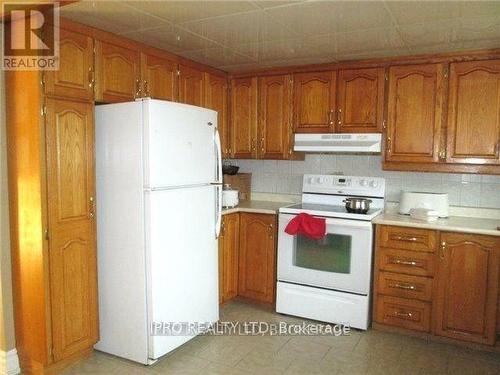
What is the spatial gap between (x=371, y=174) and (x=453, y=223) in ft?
2.83

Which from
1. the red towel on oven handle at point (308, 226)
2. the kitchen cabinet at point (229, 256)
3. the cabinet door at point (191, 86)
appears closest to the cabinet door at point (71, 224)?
the cabinet door at point (191, 86)

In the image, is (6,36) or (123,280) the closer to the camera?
(6,36)

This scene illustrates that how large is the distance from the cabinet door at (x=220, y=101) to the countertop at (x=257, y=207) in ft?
1.76

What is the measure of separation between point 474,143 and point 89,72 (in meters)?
2.74

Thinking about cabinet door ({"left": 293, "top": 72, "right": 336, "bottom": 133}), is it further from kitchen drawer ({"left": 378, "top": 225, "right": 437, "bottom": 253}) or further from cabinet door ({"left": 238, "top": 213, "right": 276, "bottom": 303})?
kitchen drawer ({"left": 378, "top": 225, "right": 437, "bottom": 253})

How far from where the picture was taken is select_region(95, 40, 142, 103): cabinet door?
2.61 m

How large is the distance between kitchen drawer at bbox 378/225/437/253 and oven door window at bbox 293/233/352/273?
0.87 ft

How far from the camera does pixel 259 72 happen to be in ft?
12.3

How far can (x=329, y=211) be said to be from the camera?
3.29 metres

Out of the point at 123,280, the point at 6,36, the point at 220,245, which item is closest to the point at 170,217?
the point at 123,280

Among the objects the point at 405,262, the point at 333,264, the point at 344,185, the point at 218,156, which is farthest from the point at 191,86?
the point at 405,262

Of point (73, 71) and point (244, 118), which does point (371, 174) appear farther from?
point (73, 71)

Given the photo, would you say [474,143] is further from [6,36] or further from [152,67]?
[6,36]

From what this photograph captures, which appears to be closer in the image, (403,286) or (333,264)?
(403,286)
